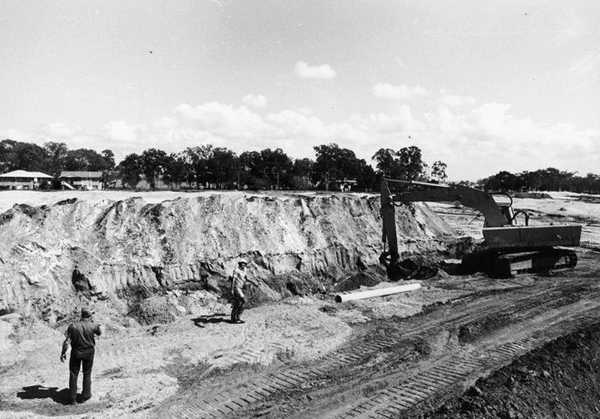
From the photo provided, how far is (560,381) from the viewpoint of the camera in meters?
7.42

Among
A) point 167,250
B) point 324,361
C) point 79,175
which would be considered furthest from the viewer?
point 79,175

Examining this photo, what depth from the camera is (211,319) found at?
1097cm

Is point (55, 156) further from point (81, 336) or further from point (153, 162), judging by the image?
point (81, 336)

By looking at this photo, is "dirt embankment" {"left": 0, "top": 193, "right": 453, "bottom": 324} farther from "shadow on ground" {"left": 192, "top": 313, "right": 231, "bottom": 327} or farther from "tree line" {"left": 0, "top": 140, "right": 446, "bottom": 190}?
"tree line" {"left": 0, "top": 140, "right": 446, "bottom": 190}

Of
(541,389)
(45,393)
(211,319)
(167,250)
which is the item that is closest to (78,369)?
(45,393)

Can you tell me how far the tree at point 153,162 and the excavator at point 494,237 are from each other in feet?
173

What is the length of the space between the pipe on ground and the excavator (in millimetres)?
1681

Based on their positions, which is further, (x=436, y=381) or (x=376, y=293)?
(x=376, y=293)

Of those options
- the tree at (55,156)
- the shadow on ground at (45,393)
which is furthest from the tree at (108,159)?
the shadow on ground at (45,393)

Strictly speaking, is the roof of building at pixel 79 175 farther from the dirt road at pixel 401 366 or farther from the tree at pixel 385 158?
the dirt road at pixel 401 366

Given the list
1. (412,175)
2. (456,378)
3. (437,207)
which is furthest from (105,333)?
(412,175)

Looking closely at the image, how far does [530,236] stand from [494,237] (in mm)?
1566

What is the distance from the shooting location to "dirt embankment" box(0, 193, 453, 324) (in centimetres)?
1127

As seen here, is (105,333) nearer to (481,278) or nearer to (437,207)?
(481,278)
